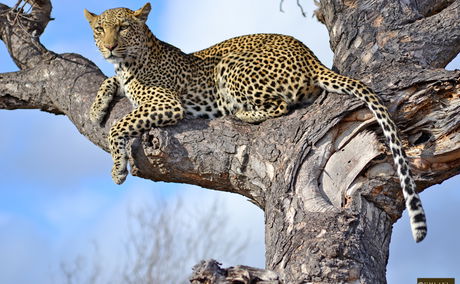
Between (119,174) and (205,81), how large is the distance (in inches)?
66.4

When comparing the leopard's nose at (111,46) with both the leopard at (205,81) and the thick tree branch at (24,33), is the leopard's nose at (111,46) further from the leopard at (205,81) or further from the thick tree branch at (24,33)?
the thick tree branch at (24,33)

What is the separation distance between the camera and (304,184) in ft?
24.7

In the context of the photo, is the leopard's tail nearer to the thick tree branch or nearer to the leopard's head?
the leopard's head

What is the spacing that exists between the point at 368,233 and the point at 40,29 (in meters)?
5.39

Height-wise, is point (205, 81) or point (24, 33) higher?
point (24, 33)

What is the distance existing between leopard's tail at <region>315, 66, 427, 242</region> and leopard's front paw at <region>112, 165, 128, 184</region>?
2303 millimetres

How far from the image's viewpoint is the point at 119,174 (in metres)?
8.25

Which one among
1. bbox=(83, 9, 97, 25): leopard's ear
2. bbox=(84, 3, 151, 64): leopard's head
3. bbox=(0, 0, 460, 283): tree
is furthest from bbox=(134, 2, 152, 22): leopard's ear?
bbox=(0, 0, 460, 283): tree

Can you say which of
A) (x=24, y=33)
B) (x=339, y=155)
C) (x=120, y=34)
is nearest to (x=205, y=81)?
(x=120, y=34)

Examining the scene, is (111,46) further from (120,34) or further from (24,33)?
(24,33)

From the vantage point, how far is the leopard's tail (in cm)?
713

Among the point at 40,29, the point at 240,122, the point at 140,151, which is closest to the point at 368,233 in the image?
the point at 240,122

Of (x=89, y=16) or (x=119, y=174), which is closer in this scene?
(x=119, y=174)

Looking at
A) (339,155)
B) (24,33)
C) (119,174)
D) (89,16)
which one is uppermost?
(24,33)
